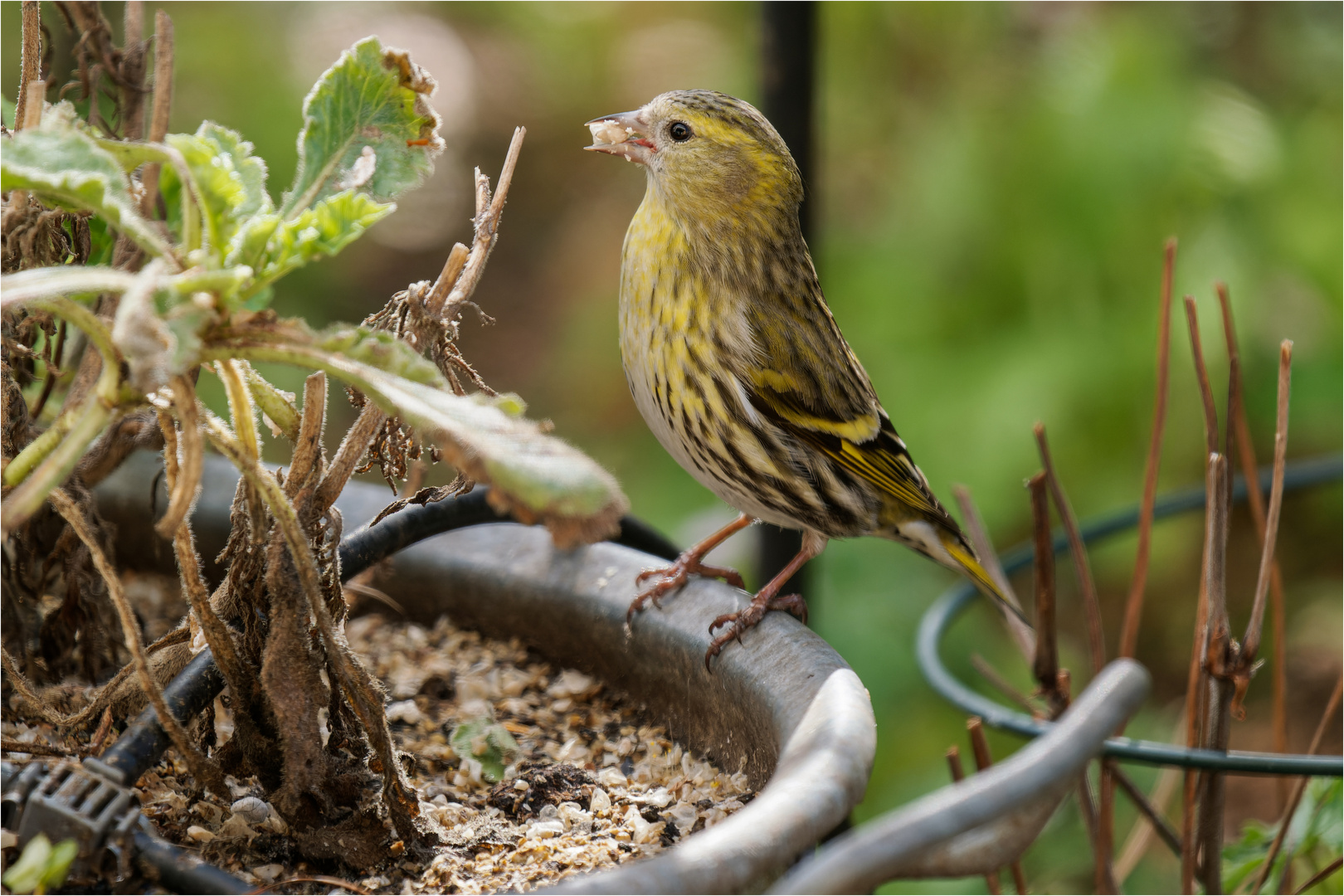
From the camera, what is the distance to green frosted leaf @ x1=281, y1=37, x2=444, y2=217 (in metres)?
0.98

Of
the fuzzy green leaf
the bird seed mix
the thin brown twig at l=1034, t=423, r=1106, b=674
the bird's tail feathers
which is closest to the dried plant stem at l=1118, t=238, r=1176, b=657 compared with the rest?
the thin brown twig at l=1034, t=423, r=1106, b=674

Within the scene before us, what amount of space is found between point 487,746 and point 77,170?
27.2 inches

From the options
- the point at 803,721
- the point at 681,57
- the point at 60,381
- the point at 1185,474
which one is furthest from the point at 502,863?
the point at 681,57

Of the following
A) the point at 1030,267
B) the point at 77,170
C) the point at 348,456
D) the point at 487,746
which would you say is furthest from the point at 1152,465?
the point at 1030,267

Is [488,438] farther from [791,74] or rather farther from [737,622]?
[791,74]

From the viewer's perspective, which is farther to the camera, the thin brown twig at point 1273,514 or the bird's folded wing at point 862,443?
the bird's folded wing at point 862,443

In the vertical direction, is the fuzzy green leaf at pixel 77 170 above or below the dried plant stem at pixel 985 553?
above

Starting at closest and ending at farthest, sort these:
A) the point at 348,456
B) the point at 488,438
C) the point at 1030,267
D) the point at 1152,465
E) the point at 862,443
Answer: the point at 488,438 → the point at 348,456 → the point at 1152,465 → the point at 862,443 → the point at 1030,267

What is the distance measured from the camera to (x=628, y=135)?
1996mm

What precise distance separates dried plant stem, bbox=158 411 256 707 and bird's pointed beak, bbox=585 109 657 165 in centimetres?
117

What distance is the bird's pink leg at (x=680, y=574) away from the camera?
4.52ft

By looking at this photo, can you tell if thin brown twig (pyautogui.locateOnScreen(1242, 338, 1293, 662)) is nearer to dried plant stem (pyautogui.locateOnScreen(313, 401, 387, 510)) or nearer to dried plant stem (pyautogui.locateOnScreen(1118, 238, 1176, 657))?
dried plant stem (pyautogui.locateOnScreen(1118, 238, 1176, 657))

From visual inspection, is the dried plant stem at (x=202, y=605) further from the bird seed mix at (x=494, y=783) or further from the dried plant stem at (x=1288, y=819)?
the dried plant stem at (x=1288, y=819)

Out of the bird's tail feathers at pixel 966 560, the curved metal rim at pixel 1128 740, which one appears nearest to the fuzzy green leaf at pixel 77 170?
the curved metal rim at pixel 1128 740
